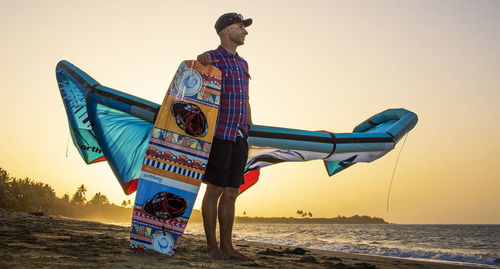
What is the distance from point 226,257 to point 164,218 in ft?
2.03

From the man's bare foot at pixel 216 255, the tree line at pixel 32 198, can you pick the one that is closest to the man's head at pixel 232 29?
the man's bare foot at pixel 216 255

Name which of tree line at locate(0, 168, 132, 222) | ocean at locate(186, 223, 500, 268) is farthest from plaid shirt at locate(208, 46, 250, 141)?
Answer: tree line at locate(0, 168, 132, 222)

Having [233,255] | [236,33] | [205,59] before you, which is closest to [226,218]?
[233,255]

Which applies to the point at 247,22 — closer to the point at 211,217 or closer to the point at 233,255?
the point at 211,217

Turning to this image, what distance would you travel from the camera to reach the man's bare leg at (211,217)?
10.8 feet

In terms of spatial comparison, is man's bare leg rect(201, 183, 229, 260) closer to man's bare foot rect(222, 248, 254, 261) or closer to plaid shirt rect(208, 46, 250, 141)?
man's bare foot rect(222, 248, 254, 261)

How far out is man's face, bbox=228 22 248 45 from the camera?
3.65m

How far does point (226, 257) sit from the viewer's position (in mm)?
3316

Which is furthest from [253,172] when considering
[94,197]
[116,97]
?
[94,197]

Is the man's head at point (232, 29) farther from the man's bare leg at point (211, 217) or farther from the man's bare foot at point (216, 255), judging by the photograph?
the man's bare foot at point (216, 255)

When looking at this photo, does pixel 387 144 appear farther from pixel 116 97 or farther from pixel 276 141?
pixel 116 97

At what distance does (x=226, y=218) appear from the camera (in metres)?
3.49

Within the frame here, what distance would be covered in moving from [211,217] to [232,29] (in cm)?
170

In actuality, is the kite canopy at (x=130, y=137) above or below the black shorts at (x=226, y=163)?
above
